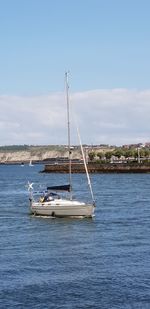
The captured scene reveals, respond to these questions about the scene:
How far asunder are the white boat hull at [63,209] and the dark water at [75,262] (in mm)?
929

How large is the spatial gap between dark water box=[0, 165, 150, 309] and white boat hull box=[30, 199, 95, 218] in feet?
3.05

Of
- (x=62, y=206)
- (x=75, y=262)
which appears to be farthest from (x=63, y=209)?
(x=75, y=262)

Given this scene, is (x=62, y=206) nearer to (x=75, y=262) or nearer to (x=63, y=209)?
(x=63, y=209)

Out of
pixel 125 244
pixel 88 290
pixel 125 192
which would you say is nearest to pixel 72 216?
pixel 125 244

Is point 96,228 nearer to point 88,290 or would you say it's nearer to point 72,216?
point 72,216

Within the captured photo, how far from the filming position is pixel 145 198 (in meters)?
89.1

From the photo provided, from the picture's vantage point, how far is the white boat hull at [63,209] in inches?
2365

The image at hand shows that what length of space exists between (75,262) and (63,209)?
22588 millimetres

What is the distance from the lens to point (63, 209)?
6084 centimetres

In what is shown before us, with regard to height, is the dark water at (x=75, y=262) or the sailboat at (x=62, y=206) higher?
the sailboat at (x=62, y=206)

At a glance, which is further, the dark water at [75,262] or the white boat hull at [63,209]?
the white boat hull at [63,209]

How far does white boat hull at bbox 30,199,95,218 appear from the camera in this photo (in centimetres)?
6006

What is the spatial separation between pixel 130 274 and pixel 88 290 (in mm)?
3659

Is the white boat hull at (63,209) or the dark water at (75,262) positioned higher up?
the white boat hull at (63,209)
